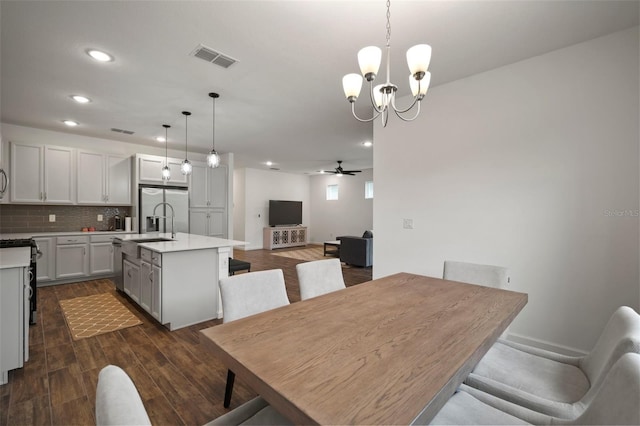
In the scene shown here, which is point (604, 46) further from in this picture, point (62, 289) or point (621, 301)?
point (62, 289)

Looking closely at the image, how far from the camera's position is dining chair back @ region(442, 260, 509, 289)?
2.13 metres

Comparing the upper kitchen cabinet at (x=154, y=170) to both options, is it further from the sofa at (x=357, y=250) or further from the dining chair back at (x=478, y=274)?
the dining chair back at (x=478, y=274)

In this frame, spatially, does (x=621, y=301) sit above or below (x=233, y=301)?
below

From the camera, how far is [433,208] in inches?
127

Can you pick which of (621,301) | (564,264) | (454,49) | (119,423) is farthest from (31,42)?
(621,301)

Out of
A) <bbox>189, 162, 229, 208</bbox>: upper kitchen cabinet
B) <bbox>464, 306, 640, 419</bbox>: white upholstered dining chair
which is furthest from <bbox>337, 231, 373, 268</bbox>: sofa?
<bbox>464, 306, 640, 419</bbox>: white upholstered dining chair

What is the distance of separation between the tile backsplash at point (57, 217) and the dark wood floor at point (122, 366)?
2462 millimetres

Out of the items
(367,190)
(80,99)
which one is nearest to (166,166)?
(80,99)

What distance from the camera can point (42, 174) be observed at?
468cm

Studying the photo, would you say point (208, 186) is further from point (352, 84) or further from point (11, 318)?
point (352, 84)

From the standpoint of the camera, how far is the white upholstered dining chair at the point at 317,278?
2.09 metres

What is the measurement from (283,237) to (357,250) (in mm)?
4058

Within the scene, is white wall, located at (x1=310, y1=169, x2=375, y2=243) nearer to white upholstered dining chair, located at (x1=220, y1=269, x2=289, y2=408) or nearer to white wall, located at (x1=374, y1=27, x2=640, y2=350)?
white wall, located at (x1=374, y1=27, x2=640, y2=350)

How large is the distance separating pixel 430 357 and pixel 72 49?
3499 millimetres
